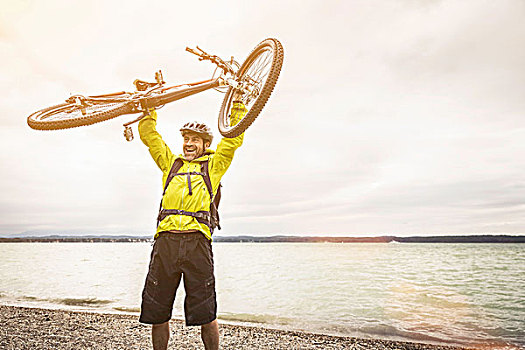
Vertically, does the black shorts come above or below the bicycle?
below

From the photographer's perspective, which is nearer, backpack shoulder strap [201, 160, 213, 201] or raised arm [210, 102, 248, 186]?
backpack shoulder strap [201, 160, 213, 201]

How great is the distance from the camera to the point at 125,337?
20.2 ft

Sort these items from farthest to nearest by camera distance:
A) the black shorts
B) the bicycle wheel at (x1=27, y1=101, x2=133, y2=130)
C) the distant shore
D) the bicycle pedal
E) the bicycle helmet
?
the distant shore < the bicycle wheel at (x1=27, y1=101, x2=133, y2=130) < the bicycle pedal < the bicycle helmet < the black shorts

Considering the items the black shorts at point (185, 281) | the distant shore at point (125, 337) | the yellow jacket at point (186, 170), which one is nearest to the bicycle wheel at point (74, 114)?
the yellow jacket at point (186, 170)

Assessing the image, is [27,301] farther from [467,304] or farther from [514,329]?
[467,304]

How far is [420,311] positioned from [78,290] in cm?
1379

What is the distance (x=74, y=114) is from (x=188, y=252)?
3196 mm

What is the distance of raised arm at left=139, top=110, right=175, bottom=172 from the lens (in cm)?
386

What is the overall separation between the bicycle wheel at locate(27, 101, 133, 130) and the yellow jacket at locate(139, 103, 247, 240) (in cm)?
87

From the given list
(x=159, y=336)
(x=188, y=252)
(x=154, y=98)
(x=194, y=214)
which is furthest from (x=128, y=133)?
(x=159, y=336)

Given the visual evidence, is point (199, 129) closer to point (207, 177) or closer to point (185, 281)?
point (207, 177)

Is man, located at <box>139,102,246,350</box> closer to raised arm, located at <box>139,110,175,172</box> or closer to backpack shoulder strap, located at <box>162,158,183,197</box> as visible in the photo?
backpack shoulder strap, located at <box>162,158,183,197</box>

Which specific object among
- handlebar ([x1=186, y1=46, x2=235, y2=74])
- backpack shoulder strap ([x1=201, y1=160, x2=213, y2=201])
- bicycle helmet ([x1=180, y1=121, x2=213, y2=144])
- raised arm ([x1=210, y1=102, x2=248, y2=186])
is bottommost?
backpack shoulder strap ([x1=201, y1=160, x2=213, y2=201])

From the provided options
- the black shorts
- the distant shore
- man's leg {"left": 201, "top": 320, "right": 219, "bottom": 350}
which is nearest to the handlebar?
the black shorts
